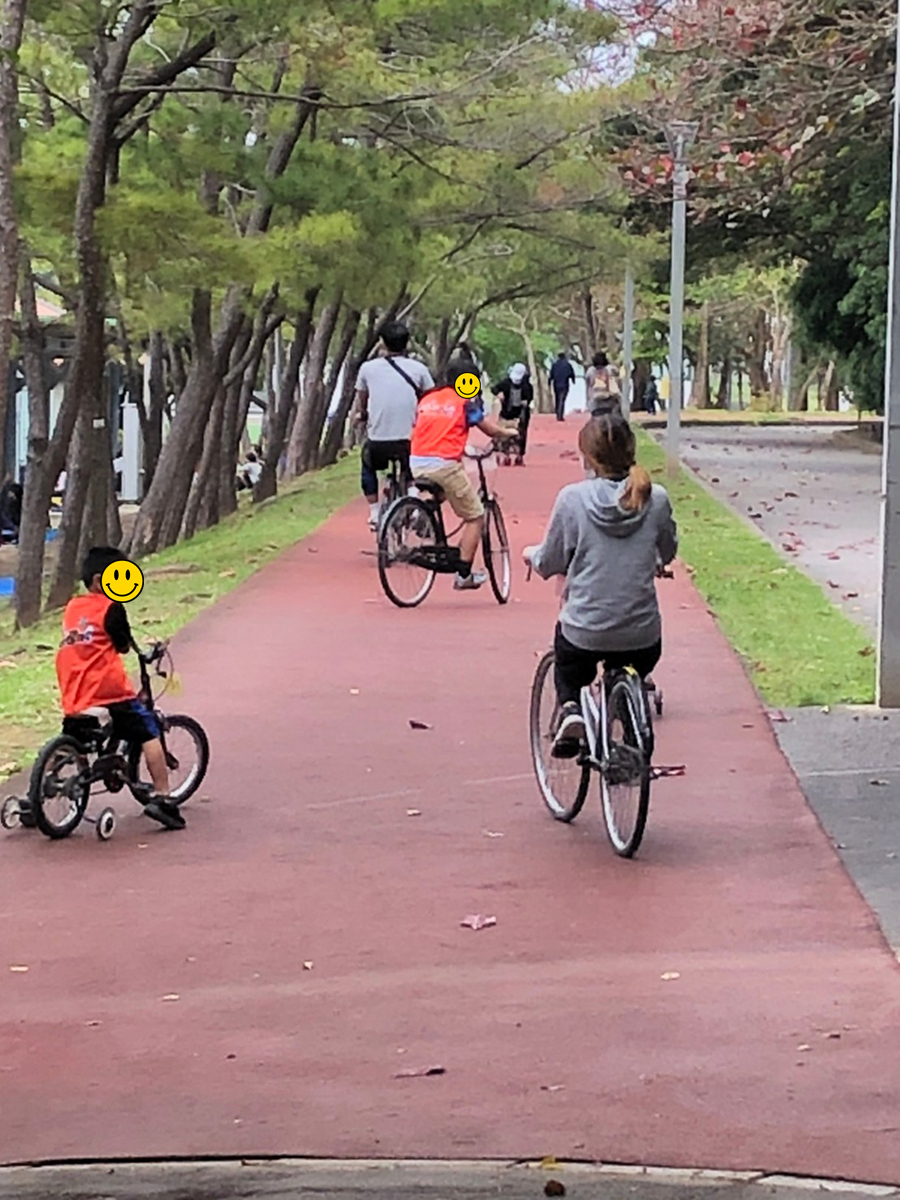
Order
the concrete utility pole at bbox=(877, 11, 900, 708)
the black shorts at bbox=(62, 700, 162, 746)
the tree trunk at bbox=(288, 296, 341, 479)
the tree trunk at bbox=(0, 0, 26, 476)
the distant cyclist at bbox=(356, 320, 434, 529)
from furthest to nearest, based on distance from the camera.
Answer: the tree trunk at bbox=(288, 296, 341, 479) < the distant cyclist at bbox=(356, 320, 434, 529) < the tree trunk at bbox=(0, 0, 26, 476) < the concrete utility pole at bbox=(877, 11, 900, 708) < the black shorts at bbox=(62, 700, 162, 746)

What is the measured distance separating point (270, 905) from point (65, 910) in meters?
0.70

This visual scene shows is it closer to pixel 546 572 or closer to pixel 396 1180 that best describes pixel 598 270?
pixel 546 572

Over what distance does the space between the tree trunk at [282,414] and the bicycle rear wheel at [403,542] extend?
15.5 meters

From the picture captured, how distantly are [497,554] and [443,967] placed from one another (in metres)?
8.72

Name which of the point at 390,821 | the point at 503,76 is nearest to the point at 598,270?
the point at 503,76

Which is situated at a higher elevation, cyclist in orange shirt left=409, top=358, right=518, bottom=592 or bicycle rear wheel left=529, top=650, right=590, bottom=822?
cyclist in orange shirt left=409, top=358, right=518, bottom=592

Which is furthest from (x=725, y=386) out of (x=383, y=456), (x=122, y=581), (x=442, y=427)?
(x=122, y=581)

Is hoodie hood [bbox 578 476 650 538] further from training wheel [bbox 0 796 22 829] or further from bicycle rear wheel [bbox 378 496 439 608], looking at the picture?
bicycle rear wheel [bbox 378 496 439 608]

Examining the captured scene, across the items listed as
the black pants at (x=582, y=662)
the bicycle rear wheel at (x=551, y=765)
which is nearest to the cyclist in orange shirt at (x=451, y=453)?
the bicycle rear wheel at (x=551, y=765)

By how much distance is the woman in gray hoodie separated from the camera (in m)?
8.09

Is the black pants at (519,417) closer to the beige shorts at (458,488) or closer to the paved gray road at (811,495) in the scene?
the paved gray road at (811,495)

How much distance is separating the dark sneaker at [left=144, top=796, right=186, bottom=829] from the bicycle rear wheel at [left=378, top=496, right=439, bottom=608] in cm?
617

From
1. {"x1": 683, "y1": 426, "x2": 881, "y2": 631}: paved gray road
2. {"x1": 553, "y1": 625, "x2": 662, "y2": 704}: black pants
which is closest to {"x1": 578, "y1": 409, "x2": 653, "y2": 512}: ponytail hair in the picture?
{"x1": 553, "y1": 625, "x2": 662, "y2": 704}: black pants

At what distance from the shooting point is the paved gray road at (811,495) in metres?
18.0
